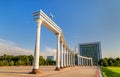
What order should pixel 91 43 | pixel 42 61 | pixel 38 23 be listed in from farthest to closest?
pixel 91 43 < pixel 42 61 < pixel 38 23

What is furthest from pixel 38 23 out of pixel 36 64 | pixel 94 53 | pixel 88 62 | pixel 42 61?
pixel 94 53

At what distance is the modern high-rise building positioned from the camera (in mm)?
124300

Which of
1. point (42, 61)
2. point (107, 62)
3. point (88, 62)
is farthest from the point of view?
point (88, 62)

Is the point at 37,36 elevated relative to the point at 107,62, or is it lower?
elevated

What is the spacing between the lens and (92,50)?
129 metres

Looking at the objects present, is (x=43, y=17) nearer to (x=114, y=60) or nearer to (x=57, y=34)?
(x=57, y=34)

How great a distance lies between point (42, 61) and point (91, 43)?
69.8m

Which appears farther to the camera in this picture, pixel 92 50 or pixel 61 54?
pixel 92 50

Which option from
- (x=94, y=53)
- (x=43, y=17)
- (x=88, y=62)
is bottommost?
(x=88, y=62)

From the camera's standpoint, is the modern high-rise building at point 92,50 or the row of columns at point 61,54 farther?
the modern high-rise building at point 92,50

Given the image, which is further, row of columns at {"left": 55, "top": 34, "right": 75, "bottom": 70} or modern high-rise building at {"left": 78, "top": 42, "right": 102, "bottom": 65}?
modern high-rise building at {"left": 78, "top": 42, "right": 102, "bottom": 65}

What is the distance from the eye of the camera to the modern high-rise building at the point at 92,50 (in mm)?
124300

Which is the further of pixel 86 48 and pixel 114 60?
pixel 86 48

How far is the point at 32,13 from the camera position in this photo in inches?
721
